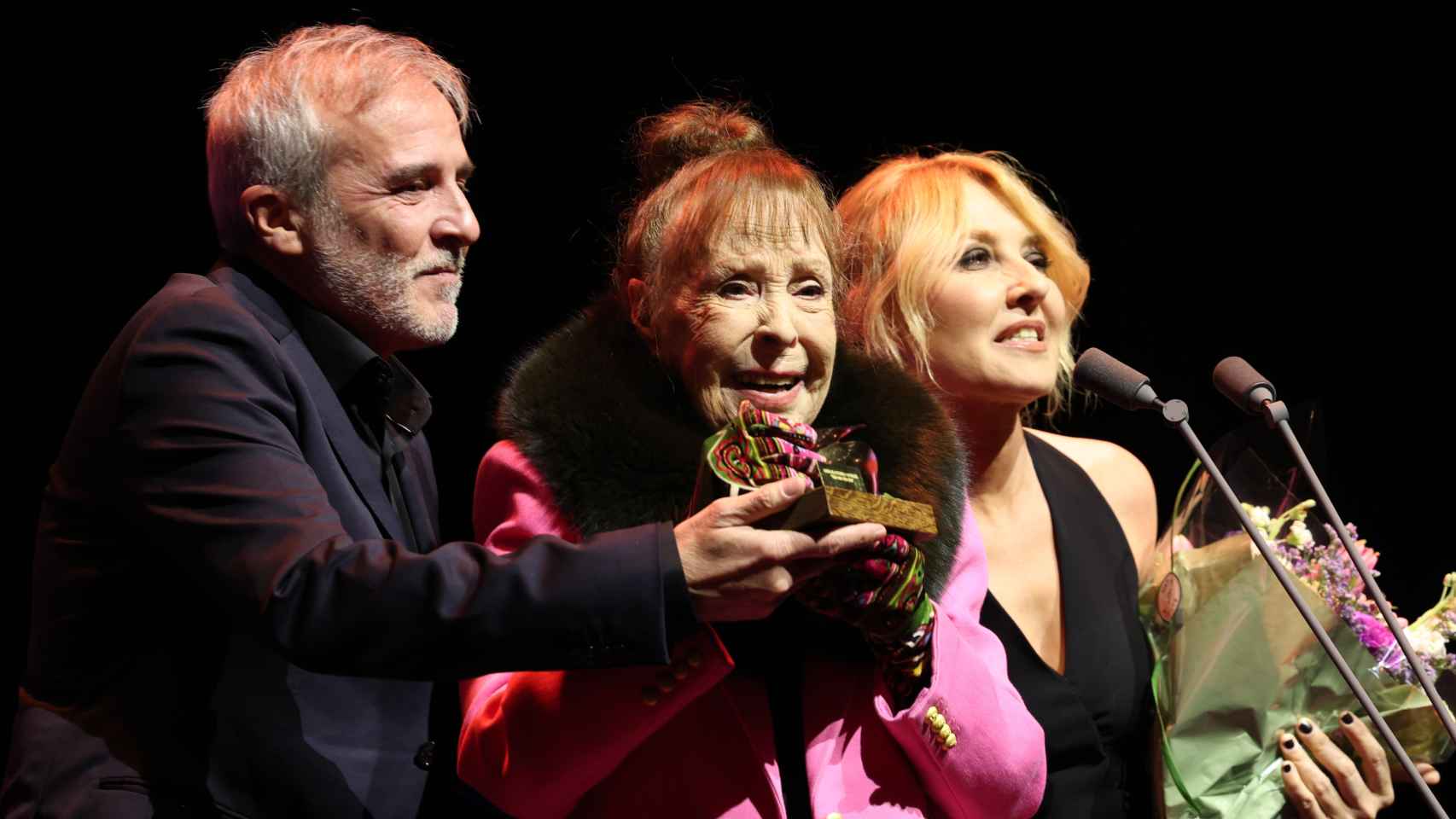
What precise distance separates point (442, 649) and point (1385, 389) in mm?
2636

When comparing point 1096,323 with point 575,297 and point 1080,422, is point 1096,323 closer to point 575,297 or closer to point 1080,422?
point 1080,422

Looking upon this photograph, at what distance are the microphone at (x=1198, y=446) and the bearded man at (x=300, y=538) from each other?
24.9 inches

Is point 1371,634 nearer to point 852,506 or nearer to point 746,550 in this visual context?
point 852,506

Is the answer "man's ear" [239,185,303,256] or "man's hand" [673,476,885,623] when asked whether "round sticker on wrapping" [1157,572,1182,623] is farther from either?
"man's ear" [239,185,303,256]

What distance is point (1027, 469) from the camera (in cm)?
255

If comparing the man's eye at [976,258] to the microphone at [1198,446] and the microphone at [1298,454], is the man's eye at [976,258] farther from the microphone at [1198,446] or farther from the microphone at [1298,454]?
the microphone at [1298,454]

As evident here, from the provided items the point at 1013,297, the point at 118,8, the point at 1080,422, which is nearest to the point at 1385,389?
the point at 1080,422

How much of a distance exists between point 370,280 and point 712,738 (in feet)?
2.44

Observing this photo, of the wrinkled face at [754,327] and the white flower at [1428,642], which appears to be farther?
the white flower at [1428,642]

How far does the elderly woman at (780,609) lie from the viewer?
1666mm

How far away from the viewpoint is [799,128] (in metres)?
3.10

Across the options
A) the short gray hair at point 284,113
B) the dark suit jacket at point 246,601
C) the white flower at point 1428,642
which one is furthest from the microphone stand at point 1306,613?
the short gray hair at point 284,113

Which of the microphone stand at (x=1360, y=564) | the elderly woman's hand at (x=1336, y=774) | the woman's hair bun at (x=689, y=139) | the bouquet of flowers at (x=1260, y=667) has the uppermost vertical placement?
the woman's hair bun at (x=689, y=139)

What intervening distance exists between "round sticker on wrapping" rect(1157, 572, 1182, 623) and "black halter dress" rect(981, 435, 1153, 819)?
0.08m
